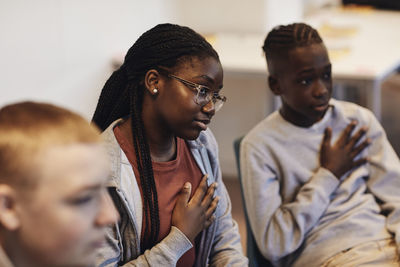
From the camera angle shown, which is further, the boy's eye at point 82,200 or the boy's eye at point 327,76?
the boy's eye at point 327,76

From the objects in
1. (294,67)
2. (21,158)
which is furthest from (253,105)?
(21,158)

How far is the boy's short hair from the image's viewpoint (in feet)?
2.73

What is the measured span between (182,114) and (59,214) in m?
0.61

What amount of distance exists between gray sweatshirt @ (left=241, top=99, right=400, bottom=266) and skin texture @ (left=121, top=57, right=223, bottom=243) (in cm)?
31

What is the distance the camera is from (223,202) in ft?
5.30

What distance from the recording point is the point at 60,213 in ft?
2.71

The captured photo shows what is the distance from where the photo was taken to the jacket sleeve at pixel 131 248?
1.35 m

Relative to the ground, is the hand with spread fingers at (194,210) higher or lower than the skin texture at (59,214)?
lower

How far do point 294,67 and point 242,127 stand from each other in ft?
6.07

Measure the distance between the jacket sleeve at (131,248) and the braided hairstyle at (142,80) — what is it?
4cm

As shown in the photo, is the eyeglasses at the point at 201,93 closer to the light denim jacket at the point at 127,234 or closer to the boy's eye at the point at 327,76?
the light denim jacket at the point at 127,234

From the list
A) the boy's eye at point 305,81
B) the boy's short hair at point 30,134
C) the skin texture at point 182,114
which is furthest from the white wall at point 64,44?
the boy's short hair at point 30,134

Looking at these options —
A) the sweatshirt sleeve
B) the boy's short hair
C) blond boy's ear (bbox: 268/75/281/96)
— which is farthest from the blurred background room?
the boy's short hair

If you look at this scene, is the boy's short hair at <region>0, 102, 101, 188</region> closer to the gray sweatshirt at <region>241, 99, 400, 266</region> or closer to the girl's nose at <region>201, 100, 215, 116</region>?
the girl's nose at <region>201, 100, 215, 116</region>
